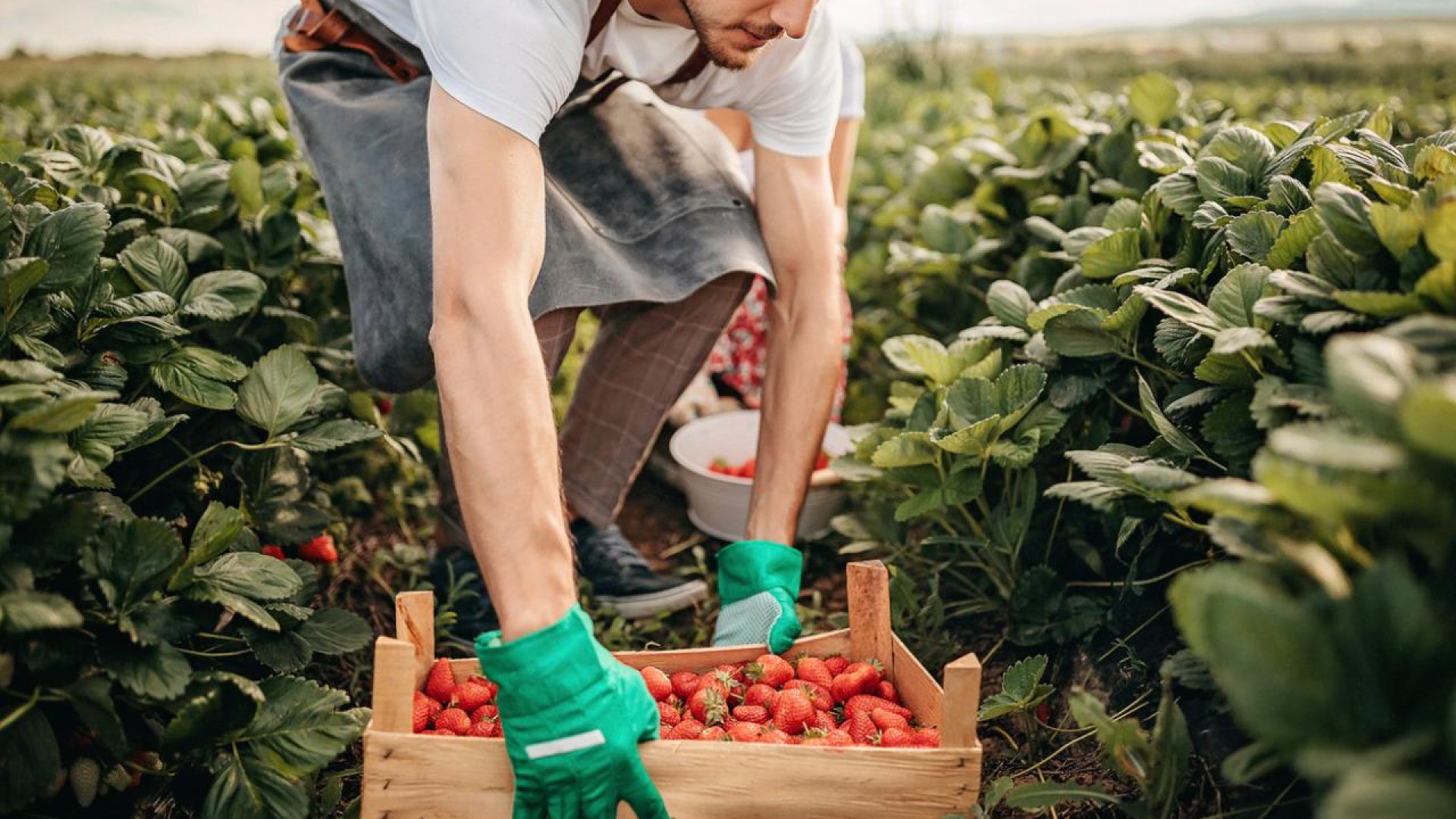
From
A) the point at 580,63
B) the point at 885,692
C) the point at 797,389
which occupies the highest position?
the point at 580,63

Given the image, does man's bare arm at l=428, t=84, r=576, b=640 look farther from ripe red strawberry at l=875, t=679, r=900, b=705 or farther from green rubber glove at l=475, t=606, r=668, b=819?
ripe red strawberry at l=875, t=679, r=900, b=705

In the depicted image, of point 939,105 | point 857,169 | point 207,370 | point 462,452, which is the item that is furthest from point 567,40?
point 939,105

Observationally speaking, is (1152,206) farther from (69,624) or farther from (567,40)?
(69,624)

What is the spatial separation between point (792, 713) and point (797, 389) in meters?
0.82

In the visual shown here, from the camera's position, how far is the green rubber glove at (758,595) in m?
1.99

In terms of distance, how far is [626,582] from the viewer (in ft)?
8.40

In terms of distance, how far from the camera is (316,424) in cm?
204

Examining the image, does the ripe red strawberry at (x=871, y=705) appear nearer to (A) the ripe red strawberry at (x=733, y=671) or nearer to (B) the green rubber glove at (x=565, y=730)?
(A) the ripe red strawberry at (x=733, y=671)

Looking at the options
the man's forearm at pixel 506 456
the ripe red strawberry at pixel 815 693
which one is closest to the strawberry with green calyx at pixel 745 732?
the ripe red strawberry at pixel 815 693

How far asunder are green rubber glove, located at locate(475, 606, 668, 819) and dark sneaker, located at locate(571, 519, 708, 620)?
39.7 inches

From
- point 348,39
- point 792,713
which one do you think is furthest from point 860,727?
point 348,39

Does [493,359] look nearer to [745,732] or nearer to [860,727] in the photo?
[745,732]

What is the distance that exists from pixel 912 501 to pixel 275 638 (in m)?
1.16

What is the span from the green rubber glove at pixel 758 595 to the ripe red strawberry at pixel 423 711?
0.56m
